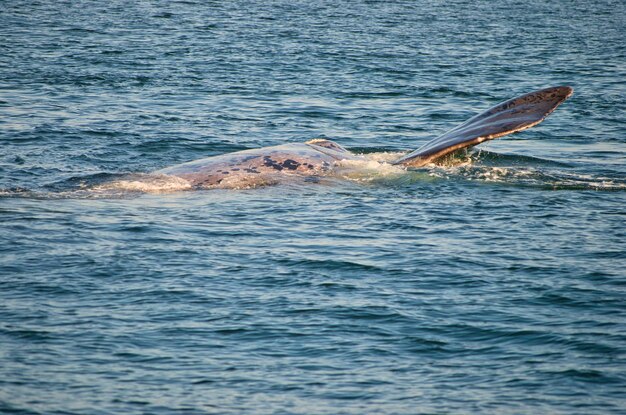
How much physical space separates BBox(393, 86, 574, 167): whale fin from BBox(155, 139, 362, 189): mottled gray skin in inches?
49.2

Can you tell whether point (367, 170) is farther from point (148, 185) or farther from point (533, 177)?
point (148, 185)

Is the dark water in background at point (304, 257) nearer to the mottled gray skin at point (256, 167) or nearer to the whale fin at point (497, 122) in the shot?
the mottled gray skin at point (256, 167)

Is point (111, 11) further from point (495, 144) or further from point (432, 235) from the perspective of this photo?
point (432, 235)

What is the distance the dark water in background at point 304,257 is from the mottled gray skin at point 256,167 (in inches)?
10.8

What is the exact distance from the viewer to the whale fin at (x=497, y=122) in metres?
13.4

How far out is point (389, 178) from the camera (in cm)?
1424

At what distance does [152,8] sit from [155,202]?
2685cm

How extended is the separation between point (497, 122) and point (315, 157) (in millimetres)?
2503

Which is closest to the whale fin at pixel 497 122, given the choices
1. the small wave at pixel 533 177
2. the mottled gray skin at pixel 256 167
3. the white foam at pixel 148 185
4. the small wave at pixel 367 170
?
the small wave at pixel 367 170

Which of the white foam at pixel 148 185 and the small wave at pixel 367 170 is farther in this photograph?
the small wave at pixel 367 170

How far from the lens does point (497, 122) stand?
1366 cm

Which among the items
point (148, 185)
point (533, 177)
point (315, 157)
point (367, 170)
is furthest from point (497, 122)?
point (148, 185)

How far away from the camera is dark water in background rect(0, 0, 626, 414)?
809 cm

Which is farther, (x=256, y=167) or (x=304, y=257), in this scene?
(x=256, y=167)
